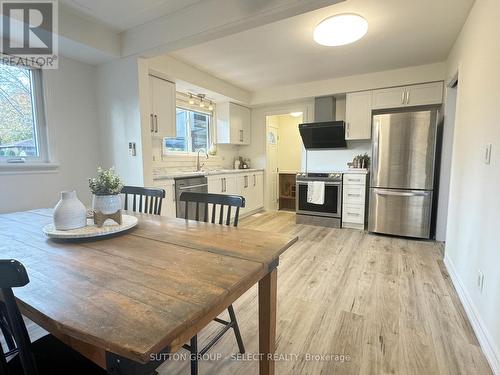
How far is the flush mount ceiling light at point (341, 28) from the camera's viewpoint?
219cm

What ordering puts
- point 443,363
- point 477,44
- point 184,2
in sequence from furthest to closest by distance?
point 184,2
point 477,44
point 443,363

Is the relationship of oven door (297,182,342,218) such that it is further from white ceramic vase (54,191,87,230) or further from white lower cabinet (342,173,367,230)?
white ceramic vase (54,191,87,230)

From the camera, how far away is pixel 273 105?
201 inches

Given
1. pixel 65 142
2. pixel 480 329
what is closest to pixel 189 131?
pixel 65 142

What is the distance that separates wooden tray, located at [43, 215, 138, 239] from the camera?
3.86 ft

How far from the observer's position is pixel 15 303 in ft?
2.04

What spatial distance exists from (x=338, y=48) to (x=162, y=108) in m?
2.33

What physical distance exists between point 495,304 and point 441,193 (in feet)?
7.80

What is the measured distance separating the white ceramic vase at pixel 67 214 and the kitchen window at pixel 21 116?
164 centimetres

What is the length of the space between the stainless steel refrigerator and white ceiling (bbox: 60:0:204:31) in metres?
2.92

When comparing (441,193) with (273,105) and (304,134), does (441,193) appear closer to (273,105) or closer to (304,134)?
(304,134)

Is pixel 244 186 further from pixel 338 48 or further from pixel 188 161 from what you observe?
pixel 338 48

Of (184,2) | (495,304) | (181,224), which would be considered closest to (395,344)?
(495,304)

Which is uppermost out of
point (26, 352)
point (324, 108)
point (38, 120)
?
point (324, 108)
